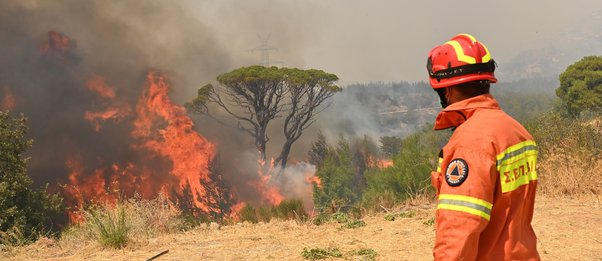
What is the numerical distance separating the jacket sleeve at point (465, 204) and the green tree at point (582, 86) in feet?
119

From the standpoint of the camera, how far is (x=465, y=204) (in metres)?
1.75

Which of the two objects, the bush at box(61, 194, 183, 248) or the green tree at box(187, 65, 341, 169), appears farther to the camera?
the green tree at box(187, 65, 341, 169)

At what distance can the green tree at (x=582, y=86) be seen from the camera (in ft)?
111

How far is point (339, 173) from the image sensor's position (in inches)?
1421

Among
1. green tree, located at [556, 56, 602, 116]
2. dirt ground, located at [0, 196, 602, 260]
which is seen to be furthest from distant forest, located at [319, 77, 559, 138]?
dirt ground, located at [0, 196, 602, 260]

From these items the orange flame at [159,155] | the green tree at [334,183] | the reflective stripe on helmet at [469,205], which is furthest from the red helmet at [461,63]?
the orange flame at [159,155]

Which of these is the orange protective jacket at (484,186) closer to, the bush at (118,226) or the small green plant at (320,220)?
the bush at (118,226)

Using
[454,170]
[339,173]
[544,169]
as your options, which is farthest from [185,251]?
[339,173]

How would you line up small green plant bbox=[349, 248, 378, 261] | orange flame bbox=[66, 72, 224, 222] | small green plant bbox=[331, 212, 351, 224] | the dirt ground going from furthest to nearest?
orange flame bbox=[66, 72, 224, 222] → small green plant bbox=[331, 212, 351, 224] → the dirt ground → small green plant bbox=[349, 248, 378, 261]

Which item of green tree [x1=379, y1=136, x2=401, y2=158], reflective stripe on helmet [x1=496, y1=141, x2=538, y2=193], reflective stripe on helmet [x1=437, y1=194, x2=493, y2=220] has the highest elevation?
green tree [x1=379, y1=136, x2=401, y2=158]

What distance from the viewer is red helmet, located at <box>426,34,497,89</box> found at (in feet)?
6.59

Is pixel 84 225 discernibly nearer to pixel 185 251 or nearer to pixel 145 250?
pixel 145 250

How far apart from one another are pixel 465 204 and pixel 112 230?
664 centimetres

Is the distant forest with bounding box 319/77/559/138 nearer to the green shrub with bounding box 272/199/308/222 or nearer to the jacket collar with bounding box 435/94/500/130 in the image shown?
the green shrub with bounding box 272/199/308/222
